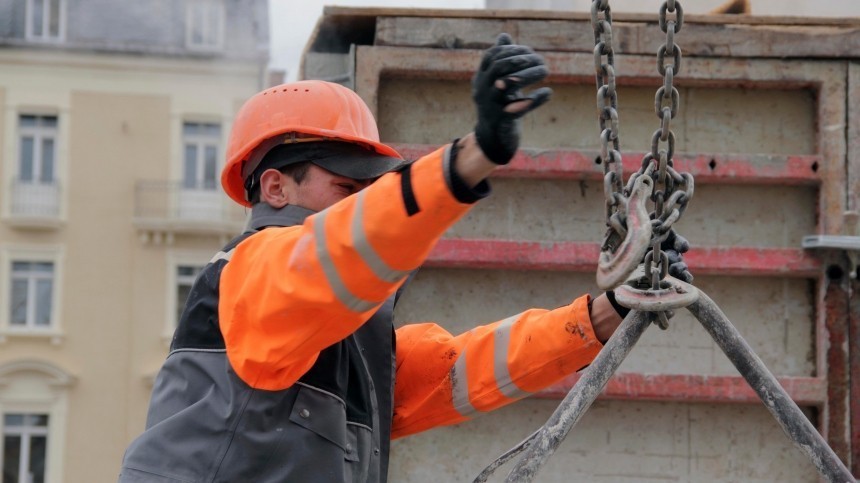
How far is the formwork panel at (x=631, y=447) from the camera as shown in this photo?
414 cm

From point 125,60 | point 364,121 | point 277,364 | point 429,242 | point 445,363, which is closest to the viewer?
point 429,242

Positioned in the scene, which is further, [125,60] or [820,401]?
[125,60]

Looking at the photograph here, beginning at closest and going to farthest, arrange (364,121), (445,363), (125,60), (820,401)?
(364,121) < (445,363) < (820,401) < (125,60)

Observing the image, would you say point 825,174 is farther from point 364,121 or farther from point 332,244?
point 332,244

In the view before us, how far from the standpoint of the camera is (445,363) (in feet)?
10.9

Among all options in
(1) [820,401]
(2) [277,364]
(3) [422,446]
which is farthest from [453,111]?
(2) [277,364]

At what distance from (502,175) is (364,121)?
123 centimetres

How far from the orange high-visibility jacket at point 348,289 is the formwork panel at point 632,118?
1.27 meters

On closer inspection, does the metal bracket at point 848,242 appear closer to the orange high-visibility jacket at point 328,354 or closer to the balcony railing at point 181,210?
the orange high-visibility jacket at point 328,354

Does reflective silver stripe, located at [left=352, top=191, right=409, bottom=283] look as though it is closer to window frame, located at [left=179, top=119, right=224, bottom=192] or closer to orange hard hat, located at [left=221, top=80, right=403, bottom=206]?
orange hard hat, located at [left=221, top=80, right=403, bottom=206]

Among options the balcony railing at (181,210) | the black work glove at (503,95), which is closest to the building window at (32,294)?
the balcony railing at (181,210)

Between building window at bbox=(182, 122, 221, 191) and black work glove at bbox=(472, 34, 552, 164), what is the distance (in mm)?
18697

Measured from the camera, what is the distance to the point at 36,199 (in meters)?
20.5

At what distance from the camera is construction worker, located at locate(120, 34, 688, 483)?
2324 millimetres
